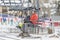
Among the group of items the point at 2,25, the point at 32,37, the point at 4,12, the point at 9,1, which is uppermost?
the point at 9,1

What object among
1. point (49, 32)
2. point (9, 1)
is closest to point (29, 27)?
point (49, 32)

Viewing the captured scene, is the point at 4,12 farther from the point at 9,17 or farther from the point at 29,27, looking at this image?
the point at 29,27

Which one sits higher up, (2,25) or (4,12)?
(4,12)

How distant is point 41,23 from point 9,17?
0.31m

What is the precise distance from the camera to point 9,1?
1604mm

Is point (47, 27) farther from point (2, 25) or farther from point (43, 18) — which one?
point (2, 25)

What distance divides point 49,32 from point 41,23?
0.11 metres

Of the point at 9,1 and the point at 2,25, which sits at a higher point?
the point at 9,1

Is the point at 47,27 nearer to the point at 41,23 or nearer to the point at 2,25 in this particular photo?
the point at 41,23

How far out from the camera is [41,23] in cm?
158

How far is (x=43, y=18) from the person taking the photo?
5.20ft

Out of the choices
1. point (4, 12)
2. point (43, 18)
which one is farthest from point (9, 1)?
point (43, 18)

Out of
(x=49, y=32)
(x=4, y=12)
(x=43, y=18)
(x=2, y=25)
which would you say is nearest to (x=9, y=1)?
(x=4, y=12)

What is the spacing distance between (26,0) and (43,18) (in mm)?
234
